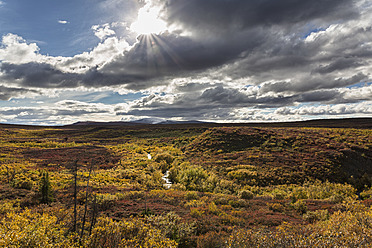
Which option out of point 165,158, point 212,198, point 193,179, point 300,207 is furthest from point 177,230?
point 165,158

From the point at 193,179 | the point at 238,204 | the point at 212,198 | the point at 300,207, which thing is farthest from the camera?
the point at 193,179

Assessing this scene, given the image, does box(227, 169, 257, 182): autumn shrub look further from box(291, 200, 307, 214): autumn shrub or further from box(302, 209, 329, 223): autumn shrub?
box(302, 209, 329, 223): autumn shrub

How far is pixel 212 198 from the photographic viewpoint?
13.5m

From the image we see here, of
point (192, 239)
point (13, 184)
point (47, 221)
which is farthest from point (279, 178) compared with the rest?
point (13, 184)

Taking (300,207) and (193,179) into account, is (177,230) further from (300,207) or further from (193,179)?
(193,179)

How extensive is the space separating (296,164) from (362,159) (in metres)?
9.18

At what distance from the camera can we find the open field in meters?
5.63

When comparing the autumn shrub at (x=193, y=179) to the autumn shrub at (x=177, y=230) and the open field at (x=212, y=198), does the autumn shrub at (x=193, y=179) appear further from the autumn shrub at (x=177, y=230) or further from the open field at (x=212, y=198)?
the autumn shrub at (x=177, y=230)

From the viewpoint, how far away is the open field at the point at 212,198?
5.63m

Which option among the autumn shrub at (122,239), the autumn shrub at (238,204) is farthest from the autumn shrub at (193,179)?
the autumn shrub at (122,239)

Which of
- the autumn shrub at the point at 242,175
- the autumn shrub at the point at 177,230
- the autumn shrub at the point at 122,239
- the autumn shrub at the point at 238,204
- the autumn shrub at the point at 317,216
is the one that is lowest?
the autumn shrub at the point at 242,175

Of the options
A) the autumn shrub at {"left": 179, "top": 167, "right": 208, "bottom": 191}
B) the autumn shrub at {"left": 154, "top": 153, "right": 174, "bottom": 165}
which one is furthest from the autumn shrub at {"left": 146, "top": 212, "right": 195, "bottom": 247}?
the autumn shrub at {"left": 154, "top": 153, "right": 174, "bottom": 165}

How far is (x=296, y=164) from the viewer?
24281mm

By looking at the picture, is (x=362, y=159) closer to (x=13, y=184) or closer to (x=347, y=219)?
(x=347, y=219)
